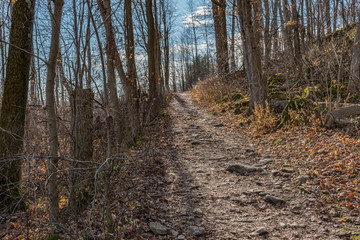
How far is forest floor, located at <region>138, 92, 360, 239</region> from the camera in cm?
302

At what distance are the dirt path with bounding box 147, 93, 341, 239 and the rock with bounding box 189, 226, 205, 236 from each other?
3 cm

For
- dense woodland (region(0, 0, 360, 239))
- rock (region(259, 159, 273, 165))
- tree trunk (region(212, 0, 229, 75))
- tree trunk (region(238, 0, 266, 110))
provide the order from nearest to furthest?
1. dense woodland (region(0, 0, 360, 239))
2. rock (region(259, 159, 273, 165))
3. tree trunk (region(238, 0, 266, 110))
4. tree trunk (region(212, 0, 229, 75))

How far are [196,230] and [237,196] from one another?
1.08m

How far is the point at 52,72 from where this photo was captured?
3055 mm

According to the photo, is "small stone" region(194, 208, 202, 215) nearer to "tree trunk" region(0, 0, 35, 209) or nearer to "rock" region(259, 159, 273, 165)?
"rock" region(259, 159, 273, 165)

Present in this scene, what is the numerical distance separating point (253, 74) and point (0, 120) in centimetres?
688

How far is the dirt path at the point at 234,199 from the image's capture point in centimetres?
303

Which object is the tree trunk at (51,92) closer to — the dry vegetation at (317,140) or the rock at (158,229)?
the rock at (158,229)

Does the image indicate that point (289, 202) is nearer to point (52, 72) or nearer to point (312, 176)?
point (312, 176)

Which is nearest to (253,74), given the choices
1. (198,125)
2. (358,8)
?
(198,125)

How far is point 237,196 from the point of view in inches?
153

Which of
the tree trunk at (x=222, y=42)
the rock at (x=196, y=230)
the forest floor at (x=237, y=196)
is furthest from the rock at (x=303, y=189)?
the tree trunk at (x=222, y=42)

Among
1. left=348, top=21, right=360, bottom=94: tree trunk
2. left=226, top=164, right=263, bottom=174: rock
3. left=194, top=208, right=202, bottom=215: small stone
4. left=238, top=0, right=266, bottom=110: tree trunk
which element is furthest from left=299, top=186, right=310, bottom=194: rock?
left=348, top=21, right=360, bottom=94: tree trunk

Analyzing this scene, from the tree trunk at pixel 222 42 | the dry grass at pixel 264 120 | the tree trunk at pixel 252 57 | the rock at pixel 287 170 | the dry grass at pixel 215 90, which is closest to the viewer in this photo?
the rock at pixel 287 170
